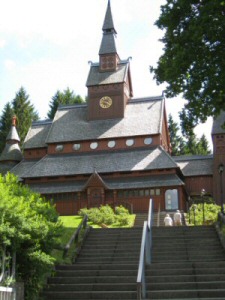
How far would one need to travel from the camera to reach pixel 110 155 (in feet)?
149

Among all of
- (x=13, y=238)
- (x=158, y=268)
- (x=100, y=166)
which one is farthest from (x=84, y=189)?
(x=13, y=238)

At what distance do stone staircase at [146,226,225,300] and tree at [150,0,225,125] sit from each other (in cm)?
541

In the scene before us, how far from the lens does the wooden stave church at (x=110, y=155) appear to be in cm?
4181

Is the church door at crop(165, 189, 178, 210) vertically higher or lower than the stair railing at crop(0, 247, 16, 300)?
higher

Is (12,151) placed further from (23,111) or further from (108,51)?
(23,111)

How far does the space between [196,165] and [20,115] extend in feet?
107

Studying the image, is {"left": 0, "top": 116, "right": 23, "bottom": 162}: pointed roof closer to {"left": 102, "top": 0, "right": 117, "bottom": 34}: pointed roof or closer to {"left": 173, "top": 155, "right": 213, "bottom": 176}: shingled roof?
{"left": 102, "top": 0, "right": 117, "bottom": 34}: pointed roof

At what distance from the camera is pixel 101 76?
5059 cm

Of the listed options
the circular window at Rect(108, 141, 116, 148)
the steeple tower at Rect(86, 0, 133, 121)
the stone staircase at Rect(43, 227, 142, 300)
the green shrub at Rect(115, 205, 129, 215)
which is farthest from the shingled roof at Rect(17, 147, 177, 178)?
the stone staircase at Rect(43, 227, 142, 300)

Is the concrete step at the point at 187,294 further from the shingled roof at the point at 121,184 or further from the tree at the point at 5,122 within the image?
the tree at the point at 5,122

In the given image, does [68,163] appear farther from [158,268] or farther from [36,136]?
[158,268]

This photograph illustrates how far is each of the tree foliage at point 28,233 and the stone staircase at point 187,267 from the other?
354 cm

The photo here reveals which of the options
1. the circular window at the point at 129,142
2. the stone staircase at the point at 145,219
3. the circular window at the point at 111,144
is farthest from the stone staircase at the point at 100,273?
the circular window at the point at 111,144

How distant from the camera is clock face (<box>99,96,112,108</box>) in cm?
4906
